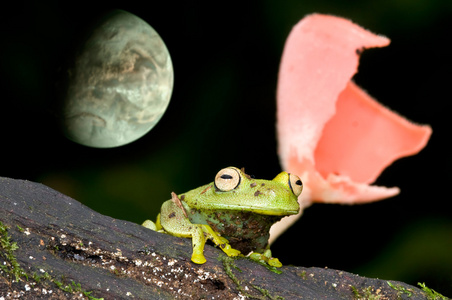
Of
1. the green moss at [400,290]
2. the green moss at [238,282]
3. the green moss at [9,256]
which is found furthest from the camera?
the green moss at [400,290]

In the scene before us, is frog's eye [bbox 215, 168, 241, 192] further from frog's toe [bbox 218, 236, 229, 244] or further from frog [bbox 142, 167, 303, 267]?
frog's toe [bbox 218, 236, 229, 244]

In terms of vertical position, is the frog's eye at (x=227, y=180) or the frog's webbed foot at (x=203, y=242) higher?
the frog's eye at (x=227, y=180)

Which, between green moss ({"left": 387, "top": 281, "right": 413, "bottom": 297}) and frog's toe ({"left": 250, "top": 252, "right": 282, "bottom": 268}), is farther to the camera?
frog's toe ({"left": 250, "top": 252, "right": 282, "bottom": 268})

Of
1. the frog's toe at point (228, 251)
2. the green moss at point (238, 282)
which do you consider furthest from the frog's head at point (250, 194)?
the green moss at point (238, 282)

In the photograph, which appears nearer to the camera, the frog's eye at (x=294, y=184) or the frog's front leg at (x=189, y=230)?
the frog's front leg at (x=189, y=230)

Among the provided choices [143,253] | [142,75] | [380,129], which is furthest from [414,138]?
[143,253]

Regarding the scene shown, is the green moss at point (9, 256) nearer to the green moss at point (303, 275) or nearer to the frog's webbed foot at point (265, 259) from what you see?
the frog's webbed foot at point (265, 259)

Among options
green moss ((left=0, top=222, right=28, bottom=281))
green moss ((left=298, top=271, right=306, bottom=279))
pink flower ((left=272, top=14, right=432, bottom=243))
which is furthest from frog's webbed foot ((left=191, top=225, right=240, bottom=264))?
pink flower ((left=272, top=14, right=432, bottom=243))

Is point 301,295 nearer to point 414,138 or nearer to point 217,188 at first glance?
point 217,188
